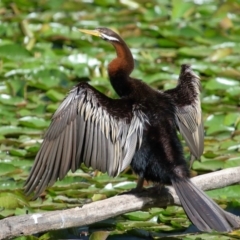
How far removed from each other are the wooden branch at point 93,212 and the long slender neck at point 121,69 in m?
0.86

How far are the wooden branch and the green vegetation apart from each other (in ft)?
1.05

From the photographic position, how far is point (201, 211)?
4.96 metres

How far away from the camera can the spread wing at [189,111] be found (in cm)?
563

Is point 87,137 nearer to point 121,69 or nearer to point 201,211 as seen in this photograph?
point 121,69

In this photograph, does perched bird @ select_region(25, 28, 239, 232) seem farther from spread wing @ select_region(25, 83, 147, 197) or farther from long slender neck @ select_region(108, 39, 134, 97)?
long slender neck @ select_region(108, 39, 134, 97)

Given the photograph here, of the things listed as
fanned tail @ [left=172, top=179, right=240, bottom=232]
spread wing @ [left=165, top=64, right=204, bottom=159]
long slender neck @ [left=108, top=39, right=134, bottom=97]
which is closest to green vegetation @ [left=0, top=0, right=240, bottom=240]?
fanned tail @ [left=172, top=179, right=240, bottom=232]

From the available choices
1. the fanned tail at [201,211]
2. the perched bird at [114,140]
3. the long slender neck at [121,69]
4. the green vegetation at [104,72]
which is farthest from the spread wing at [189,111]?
the fanned tail at [201,211]

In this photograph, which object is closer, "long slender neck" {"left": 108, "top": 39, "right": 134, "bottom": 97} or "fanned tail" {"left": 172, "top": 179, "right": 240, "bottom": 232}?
"fanned tail" {"left": 172, "top": 179, "right": 240, "bottom": 232}

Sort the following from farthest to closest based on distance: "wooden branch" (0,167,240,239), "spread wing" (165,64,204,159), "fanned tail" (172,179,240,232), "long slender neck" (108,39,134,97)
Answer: "long slender neck" (108,39,134,97) < "spread wing" (165,64,204,159) < "fanned tail" (172,179,240,232) < "wooden branch" (0,167,240,239)

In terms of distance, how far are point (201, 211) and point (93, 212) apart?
0.65 meters

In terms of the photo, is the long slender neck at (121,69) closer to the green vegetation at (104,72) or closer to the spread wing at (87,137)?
the spread wing at (87,137)

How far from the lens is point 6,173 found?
19.6 ft

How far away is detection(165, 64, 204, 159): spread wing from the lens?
5625 millimetres

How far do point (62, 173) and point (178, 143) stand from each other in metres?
0.77
